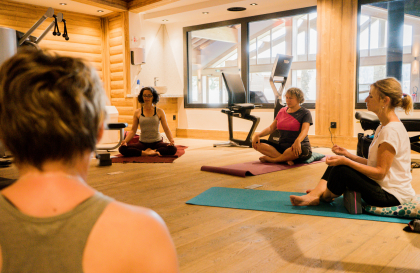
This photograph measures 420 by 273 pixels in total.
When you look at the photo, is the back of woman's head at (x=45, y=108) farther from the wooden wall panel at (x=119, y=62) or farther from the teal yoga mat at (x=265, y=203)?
the wooden wall panel at (x=119, y=62)

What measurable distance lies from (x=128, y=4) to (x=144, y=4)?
20.6 inches

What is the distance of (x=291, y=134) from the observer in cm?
418

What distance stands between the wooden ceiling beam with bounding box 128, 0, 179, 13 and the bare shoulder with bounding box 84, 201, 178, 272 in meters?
6.51

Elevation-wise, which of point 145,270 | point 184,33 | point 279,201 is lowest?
point 279,201

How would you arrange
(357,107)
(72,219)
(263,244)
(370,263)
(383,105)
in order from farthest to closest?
1. (357,107)
2. (383,105)
3. (263,244)
4. (370,263)
5. (72,219)

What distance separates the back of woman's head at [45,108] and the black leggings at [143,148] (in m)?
4.38

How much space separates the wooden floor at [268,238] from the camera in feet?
5.16

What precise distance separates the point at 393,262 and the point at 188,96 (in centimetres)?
661

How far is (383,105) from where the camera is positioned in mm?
2100

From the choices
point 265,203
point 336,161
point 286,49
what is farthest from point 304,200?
point 286,49

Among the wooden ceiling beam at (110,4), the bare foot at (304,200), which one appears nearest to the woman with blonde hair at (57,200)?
the bare foot at (304,200)

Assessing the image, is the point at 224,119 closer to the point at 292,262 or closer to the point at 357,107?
the point at 357,107

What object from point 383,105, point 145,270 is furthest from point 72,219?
point 383,105

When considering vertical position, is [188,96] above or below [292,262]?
above
